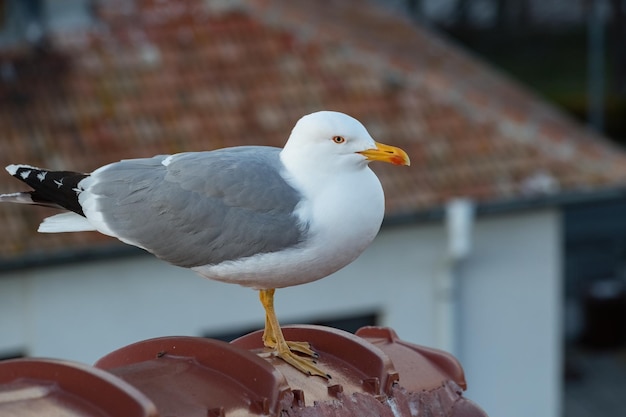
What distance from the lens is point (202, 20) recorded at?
8234 mm

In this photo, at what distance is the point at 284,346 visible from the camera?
2.67m

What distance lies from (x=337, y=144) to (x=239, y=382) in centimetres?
64

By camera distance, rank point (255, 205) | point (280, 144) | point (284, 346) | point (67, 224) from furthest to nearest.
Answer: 1. point (280, 144)
2. point (67, 224)
3. point (255, 205)
4. point (284, 346)

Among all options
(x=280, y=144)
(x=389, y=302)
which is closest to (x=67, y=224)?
(x=280, y=144)

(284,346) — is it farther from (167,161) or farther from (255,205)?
(167,161)

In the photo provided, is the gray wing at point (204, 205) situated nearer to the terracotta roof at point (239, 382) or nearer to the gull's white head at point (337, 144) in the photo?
the gull's white head at point (337, 144)

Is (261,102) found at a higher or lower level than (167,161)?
lower

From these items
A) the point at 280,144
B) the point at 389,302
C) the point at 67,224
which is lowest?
the point at 389,302

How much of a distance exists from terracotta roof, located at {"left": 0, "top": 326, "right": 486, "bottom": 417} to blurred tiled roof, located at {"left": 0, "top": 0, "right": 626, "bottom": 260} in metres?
4.31

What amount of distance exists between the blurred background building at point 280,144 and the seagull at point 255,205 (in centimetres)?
380

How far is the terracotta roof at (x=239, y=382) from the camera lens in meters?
2.16

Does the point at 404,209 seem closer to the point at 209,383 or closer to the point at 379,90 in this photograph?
the point at 379,90

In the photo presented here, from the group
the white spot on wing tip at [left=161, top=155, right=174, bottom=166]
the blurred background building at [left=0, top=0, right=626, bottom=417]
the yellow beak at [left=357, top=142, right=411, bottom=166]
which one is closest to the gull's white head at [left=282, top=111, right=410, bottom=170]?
the yellow beak at [left=357, top=142, right=411, bottom=166]

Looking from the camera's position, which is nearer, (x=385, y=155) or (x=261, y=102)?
(x=385, y=155)
